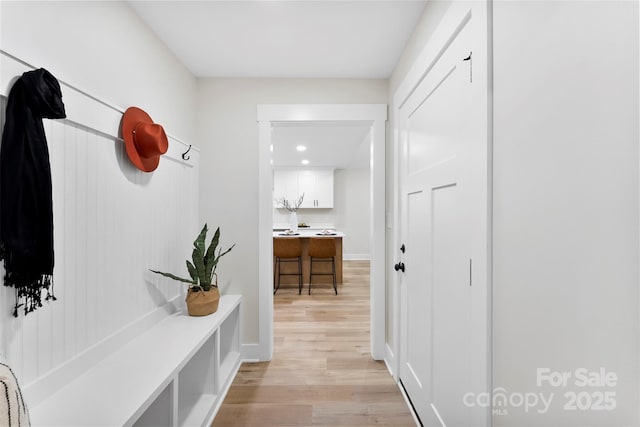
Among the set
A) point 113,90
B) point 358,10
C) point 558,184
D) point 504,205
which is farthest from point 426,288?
point 113,90

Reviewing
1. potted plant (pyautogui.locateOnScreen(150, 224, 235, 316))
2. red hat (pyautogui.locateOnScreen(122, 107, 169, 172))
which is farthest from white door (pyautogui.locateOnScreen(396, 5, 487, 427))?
red hat (pyautogui.locateOnScreen(122, 107, 169, 172))

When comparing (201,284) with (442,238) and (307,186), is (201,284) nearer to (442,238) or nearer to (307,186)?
(442,238)

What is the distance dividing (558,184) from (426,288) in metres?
1.04

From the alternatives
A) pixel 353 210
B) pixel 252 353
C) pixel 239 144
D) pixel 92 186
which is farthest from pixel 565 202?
pixel 353 210

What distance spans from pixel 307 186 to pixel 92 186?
6.40 metres

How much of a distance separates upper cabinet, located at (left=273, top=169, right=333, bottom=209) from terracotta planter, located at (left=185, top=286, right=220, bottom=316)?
5726 millimetres

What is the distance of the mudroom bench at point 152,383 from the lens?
41.1 inches

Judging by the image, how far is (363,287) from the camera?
5066 mm

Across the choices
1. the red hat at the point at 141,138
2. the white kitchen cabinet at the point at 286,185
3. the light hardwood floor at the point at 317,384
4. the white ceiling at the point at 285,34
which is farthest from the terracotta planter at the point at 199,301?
the white kitchen cabinet at the point at 286,185

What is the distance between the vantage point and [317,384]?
2154mm

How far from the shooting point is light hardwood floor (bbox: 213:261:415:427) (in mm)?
1813

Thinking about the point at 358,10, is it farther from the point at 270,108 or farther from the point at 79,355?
the point at 79,355

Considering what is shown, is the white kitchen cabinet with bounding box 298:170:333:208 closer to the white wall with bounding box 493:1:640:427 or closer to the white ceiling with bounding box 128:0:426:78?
the white ceiling with bounding box 128:0:426:78

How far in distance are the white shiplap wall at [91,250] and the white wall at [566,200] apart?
5.25 feet
